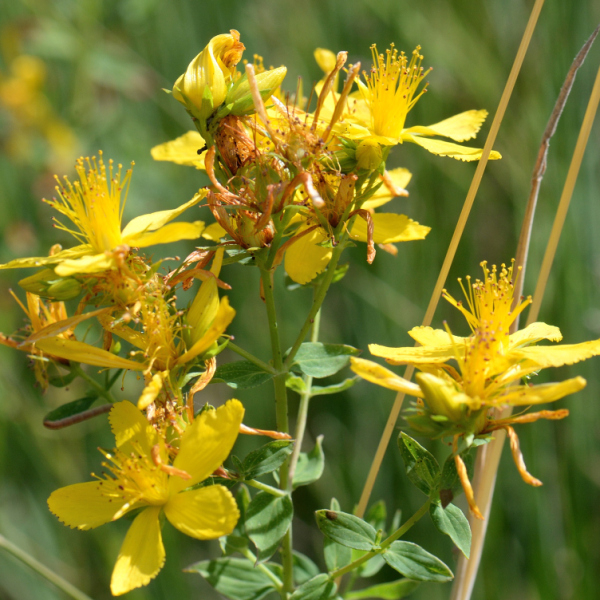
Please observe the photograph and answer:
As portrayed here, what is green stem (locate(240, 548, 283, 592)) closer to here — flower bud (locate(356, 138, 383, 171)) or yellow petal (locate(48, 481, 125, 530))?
yellow petal (locate(48, 481, 125, 530))

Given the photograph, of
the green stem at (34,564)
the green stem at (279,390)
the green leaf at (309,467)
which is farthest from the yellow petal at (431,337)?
the green stem at (34,564)

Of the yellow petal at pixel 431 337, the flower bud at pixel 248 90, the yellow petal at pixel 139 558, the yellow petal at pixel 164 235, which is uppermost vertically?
the flower bud at pixel 248 90

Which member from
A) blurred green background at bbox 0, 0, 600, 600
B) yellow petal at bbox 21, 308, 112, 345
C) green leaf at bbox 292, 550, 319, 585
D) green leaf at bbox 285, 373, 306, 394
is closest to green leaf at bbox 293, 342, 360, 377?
green leaf at bbox 285, 373, 306, 394

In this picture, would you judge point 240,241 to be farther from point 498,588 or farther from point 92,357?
point 498,588

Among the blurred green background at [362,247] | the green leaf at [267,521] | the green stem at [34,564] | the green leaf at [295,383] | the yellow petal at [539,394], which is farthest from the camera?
the blurred green background at [362,247]

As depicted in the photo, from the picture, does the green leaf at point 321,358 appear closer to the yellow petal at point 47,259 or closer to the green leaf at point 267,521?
the green leaf at point 267,521

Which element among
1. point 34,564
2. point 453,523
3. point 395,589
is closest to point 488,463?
point 453,523

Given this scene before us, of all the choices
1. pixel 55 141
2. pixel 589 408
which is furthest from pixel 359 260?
pixel 55 141
